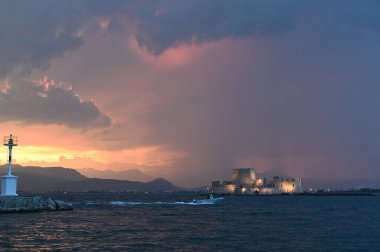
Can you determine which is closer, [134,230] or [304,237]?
[304,237]

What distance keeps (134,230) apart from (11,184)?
96.7 feet

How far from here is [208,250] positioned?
3369 centimetres

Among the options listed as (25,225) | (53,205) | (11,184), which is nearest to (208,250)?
(25,225)

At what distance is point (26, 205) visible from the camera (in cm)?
7375

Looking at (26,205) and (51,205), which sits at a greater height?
(26,205)

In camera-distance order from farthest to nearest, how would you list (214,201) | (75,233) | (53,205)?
(214,201), (53,205), (75,233)

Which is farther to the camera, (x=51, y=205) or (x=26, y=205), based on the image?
(x=51, y=205)

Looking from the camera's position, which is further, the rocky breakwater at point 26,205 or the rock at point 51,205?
the rock at point 51,205

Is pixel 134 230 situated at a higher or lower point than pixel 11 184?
lower

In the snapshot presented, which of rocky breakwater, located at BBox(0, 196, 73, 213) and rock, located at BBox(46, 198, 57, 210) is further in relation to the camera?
rock, located at BBox(46, 198, 57, 210)

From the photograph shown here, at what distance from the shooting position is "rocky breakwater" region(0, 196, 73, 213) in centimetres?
6912

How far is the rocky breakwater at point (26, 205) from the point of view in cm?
6912

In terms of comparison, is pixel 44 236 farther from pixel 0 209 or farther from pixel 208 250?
pixel 0 209

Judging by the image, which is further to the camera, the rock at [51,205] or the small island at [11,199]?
the rock at [51,205]
